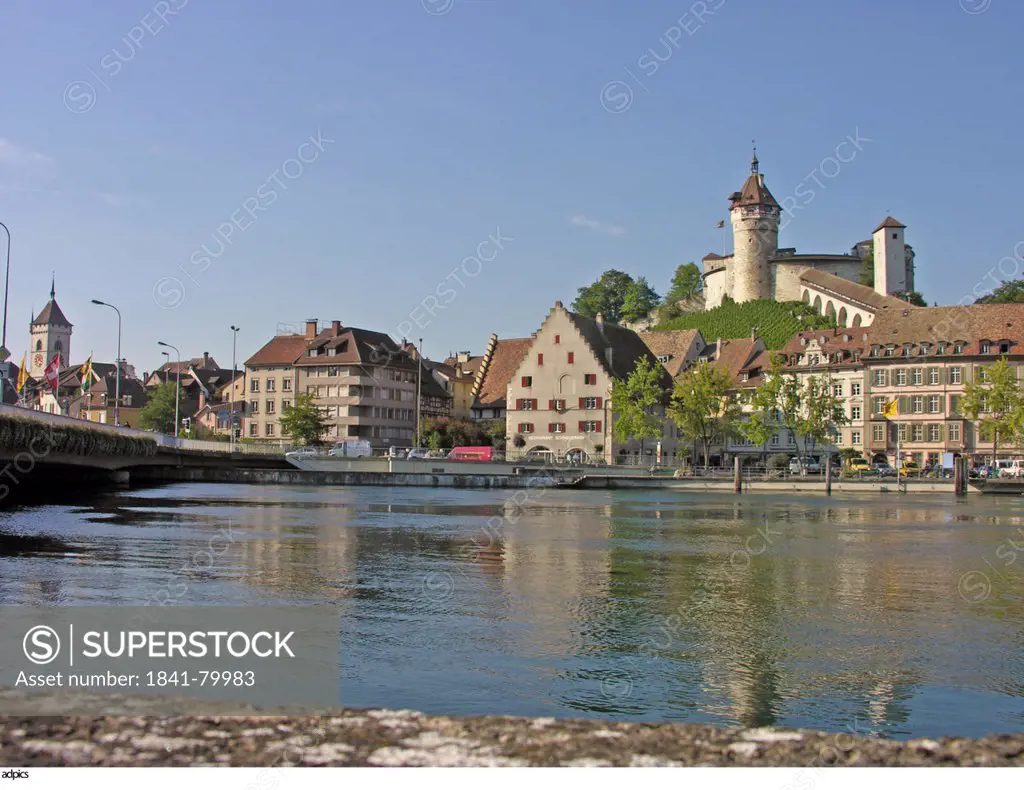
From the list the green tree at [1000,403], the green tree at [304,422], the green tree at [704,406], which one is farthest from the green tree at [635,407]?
the green tree at [304,422]

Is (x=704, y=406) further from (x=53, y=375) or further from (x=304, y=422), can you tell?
(x=53, y=375)

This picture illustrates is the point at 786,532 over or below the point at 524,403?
below

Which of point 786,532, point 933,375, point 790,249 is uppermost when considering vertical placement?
point 790,249

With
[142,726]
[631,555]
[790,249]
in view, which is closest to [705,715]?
[142,726]

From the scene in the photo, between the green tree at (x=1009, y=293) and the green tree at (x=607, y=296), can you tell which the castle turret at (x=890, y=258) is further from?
the green tree at (x=607, y=296)

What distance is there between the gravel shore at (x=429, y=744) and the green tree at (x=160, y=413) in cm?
14062

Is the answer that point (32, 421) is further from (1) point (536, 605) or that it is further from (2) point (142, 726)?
(2) point (142, 726)

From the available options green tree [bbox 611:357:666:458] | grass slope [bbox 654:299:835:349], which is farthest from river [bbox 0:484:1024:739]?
grass slope [bbox 654:299:835:349]

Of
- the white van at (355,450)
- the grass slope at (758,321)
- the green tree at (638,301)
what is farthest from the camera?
the green tree at (638,301)

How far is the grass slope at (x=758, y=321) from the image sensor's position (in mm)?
150500

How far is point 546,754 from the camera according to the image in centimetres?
838

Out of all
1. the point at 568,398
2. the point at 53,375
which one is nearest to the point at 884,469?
the point at 568,398

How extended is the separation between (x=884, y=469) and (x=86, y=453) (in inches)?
2839

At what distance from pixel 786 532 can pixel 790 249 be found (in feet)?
453
